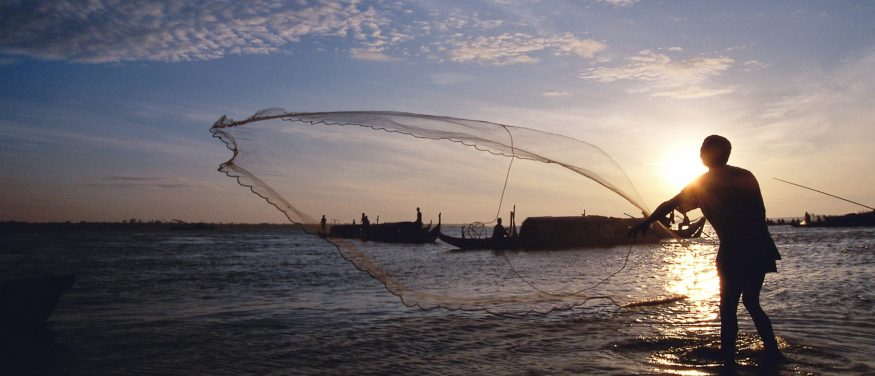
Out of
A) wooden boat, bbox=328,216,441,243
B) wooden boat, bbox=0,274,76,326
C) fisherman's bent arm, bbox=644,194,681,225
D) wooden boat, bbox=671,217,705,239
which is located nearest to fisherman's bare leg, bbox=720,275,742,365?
fisherman's bent arm, bbox=644,194,681,225

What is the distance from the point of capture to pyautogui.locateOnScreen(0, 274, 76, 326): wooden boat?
908 cm

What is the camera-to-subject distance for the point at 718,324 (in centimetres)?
748

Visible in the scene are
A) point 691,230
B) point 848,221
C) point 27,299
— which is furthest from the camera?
point 848,221

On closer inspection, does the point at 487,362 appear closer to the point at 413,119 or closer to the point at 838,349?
the point at 413,119

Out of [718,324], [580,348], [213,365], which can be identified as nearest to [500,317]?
[580,348]

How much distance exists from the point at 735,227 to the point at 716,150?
699mm

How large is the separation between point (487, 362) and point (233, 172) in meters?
3.38

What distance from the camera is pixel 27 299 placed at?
9242 mm

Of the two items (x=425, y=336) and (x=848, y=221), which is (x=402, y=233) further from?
(x=848, y=221)

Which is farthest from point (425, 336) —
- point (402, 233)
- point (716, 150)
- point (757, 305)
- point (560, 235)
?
point (402, 233)

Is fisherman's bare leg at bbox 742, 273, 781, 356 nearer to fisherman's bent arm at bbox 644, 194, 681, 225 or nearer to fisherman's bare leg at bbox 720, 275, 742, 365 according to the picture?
fisherman's bare leg at bbox 720, 275, 742, 365

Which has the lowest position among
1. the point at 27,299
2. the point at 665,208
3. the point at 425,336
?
the point at 425,336

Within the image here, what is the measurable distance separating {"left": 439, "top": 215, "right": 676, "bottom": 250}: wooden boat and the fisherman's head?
30778 mm

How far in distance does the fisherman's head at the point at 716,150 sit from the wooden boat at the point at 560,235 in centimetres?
3078
